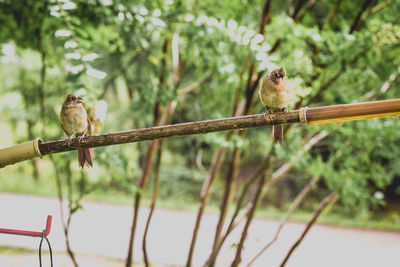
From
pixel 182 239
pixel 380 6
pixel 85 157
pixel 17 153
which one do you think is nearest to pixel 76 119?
pixel 85 157

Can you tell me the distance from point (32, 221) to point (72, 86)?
30.3ft

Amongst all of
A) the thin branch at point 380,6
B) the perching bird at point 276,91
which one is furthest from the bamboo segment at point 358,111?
the thin branch at point 380,6

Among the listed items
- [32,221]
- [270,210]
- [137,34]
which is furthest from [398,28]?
[270,210]

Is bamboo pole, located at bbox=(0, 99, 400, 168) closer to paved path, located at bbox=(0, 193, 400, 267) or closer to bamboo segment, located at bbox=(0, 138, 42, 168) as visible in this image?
bamboo segment, located at bbox=(0, 138, 42, 168)

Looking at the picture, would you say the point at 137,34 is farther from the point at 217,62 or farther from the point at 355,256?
the point at 355,256

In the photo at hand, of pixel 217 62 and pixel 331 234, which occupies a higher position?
pixel 217 62

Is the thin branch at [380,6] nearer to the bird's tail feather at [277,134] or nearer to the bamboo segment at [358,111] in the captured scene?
the bird's tail feather at [277,134]

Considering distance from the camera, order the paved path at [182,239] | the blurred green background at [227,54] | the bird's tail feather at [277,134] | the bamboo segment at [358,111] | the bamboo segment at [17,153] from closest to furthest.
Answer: the bamboo segment at [358,111], the bamboo segment at [17,153], the bird's tail feather at [277,134], the blurred green background at [227,54], the paved path at [182,239]

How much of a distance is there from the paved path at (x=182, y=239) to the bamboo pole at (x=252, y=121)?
17.9ft

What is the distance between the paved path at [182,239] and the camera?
825 centimetres

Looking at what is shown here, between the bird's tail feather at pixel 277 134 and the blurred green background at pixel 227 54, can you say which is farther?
the blurred green background at pixel 227 54

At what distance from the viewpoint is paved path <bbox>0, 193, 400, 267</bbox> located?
825 cm

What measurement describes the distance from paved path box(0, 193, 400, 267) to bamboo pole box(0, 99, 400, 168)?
5.47m

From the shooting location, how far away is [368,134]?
3816 millimetres
